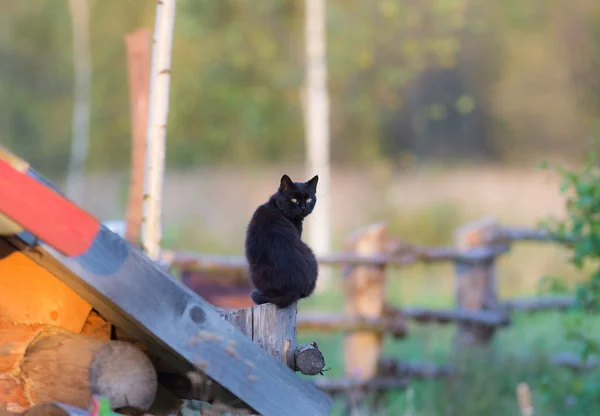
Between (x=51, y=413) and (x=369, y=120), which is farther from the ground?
(x=369, y=120)

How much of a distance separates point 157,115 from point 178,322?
69.9 inches

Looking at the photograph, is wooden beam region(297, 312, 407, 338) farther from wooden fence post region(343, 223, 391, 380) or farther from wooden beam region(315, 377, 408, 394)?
wooden beam region(315, 377, 408, 394)

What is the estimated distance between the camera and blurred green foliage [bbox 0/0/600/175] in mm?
17875

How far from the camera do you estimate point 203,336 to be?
7.46 ft

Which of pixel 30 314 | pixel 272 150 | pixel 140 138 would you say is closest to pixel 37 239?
pixel 30 314

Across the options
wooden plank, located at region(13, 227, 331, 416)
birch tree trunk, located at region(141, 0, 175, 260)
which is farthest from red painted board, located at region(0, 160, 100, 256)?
birch tree trunk, located at region(141, 0, 175, 260)

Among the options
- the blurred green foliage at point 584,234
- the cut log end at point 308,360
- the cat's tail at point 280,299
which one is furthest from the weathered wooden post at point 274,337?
the blurred green foliage at point 584,234

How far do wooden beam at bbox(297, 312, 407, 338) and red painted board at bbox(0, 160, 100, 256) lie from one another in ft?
16.0

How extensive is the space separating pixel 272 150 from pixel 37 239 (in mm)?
19131

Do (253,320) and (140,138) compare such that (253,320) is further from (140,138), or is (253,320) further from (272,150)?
(272,150)

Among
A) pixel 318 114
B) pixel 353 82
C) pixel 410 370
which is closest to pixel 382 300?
pixel 410 370

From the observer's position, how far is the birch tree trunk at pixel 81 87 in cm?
2148

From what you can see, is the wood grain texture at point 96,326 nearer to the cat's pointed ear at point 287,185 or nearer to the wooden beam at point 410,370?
the cat's pointed ear at point 287,185

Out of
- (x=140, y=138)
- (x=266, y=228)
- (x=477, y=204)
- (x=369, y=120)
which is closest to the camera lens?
(x=266, y=228)
